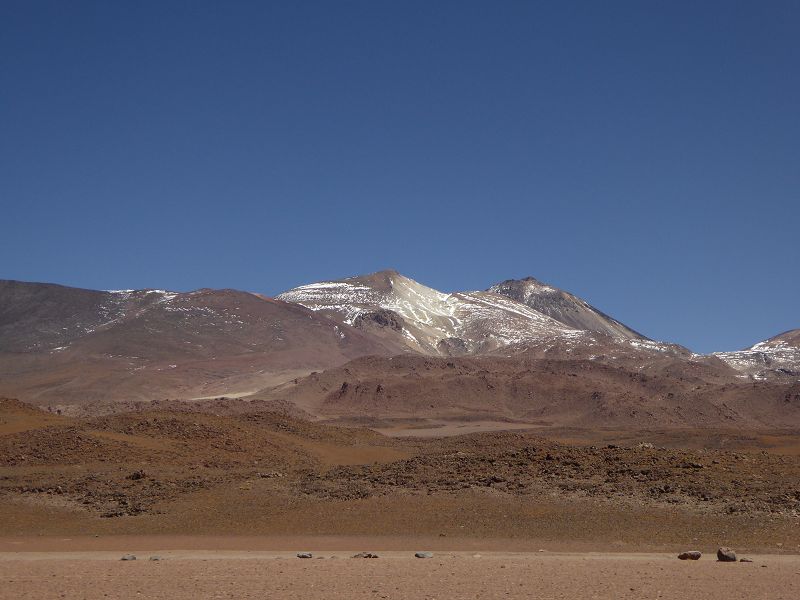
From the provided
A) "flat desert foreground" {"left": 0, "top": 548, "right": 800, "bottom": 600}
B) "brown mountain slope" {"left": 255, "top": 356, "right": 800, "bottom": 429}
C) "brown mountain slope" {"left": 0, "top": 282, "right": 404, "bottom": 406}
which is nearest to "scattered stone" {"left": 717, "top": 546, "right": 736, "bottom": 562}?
"flat desert foreground" {"left": 0, "top": 548, "right": 800, "bottom": 600}

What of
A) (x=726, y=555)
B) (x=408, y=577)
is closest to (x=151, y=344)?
(x=408, y=577)

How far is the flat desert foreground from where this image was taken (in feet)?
49.2

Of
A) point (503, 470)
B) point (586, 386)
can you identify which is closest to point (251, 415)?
point (503, 470)

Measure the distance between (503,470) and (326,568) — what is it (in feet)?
34.1

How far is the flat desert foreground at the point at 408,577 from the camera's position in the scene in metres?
15.0

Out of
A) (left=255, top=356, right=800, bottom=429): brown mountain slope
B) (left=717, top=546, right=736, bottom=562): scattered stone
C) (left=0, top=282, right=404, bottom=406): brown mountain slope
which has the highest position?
(left=0, top=282, right=404, bottom=406): brown mountain slope

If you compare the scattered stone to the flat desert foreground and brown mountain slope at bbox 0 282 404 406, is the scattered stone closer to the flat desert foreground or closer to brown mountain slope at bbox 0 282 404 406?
the flat desert foreground

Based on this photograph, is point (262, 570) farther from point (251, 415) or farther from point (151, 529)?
point (251, 415)

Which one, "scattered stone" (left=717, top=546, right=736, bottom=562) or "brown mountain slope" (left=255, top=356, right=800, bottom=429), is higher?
"brown mountain slope" (left=255, top=356, right=800, bottom=429)

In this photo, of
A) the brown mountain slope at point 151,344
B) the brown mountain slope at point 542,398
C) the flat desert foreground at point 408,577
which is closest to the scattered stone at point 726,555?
the flat desert foreground at point 408,577

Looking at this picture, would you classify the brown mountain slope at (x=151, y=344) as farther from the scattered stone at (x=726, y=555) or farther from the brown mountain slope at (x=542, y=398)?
the scattered stone at (x=726, y=555)

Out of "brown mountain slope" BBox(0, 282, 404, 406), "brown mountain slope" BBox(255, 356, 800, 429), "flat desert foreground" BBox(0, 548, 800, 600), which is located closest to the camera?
"flat desert foreground" BBox(0, 548, 800, 600)

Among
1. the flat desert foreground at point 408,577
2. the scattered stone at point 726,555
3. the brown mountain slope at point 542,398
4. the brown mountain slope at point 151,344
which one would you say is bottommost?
the flat desert foreground at point 408,577

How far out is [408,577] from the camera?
16406mm
